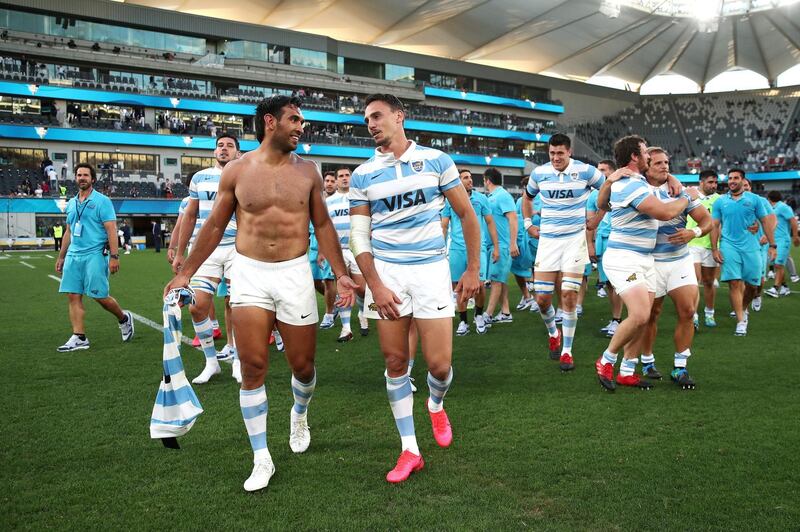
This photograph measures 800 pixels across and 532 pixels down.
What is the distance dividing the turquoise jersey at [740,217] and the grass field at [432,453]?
2.22 meters

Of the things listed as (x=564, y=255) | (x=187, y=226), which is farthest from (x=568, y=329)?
(x=187, y=226)

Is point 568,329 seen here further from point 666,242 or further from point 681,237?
point 681,237

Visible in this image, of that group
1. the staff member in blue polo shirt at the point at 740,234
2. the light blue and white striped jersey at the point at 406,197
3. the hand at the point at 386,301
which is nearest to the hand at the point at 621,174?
the light blue and white striped jersey at the point at 406,197

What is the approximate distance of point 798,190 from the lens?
53062 millimetres

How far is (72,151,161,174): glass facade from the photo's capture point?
41219mm

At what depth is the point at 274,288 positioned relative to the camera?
12.2 ft

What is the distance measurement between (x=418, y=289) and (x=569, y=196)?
12.0 ft

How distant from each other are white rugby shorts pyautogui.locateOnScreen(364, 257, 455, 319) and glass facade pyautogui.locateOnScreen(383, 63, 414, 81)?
5498cm

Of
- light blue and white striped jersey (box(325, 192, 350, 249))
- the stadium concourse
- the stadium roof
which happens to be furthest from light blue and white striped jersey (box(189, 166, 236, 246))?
the stadium roof

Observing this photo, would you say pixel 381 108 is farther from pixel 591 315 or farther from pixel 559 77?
pixel 559 77

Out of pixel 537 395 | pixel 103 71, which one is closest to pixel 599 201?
pixel 537 395

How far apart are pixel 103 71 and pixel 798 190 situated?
56384 mm

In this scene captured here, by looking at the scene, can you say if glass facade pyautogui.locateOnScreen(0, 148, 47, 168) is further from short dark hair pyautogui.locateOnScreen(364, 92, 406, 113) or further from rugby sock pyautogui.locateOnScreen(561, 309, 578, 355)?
short dark hair pyautogui.locateOnScreen(364, 92, 406, 113)

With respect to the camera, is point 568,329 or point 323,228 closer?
point 323,228
